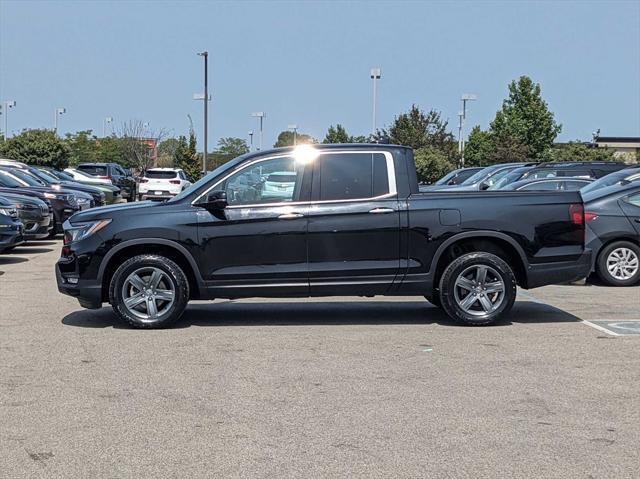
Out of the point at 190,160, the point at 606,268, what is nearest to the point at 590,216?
the point at 606,268

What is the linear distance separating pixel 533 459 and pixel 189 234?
4.74 meters

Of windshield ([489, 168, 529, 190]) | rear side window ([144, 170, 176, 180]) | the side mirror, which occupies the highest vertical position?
rear side window ([144, 170, 176, 180])

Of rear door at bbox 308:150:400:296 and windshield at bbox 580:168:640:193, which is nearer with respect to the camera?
rear door at bbox 308:150:400:296

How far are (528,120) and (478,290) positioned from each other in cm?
4597

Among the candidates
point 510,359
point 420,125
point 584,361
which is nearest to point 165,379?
point 510,359

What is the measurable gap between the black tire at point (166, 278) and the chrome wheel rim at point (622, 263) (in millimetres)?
6641

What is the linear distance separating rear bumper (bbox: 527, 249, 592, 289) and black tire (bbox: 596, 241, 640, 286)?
11.0 feet

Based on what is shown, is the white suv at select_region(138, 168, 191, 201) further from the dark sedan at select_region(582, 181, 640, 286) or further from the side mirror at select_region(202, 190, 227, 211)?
the side mirror at select_region(202, 190, 227, 211)

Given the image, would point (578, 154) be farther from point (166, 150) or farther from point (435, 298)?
point (166, 150)

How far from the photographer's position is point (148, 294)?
8.60m

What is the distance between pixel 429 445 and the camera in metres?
5.03

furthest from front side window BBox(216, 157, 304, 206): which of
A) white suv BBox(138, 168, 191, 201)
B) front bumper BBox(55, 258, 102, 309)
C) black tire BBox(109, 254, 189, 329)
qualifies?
white suv BBox(138, 168, 191, 201)

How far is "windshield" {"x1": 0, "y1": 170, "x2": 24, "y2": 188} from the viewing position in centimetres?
2070

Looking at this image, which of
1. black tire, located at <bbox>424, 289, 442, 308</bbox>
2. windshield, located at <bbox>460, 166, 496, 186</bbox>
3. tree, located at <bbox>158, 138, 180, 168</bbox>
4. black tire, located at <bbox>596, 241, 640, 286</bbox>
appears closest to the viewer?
black tire, located at <bbox>424, 289, 442, 308</bbox>
